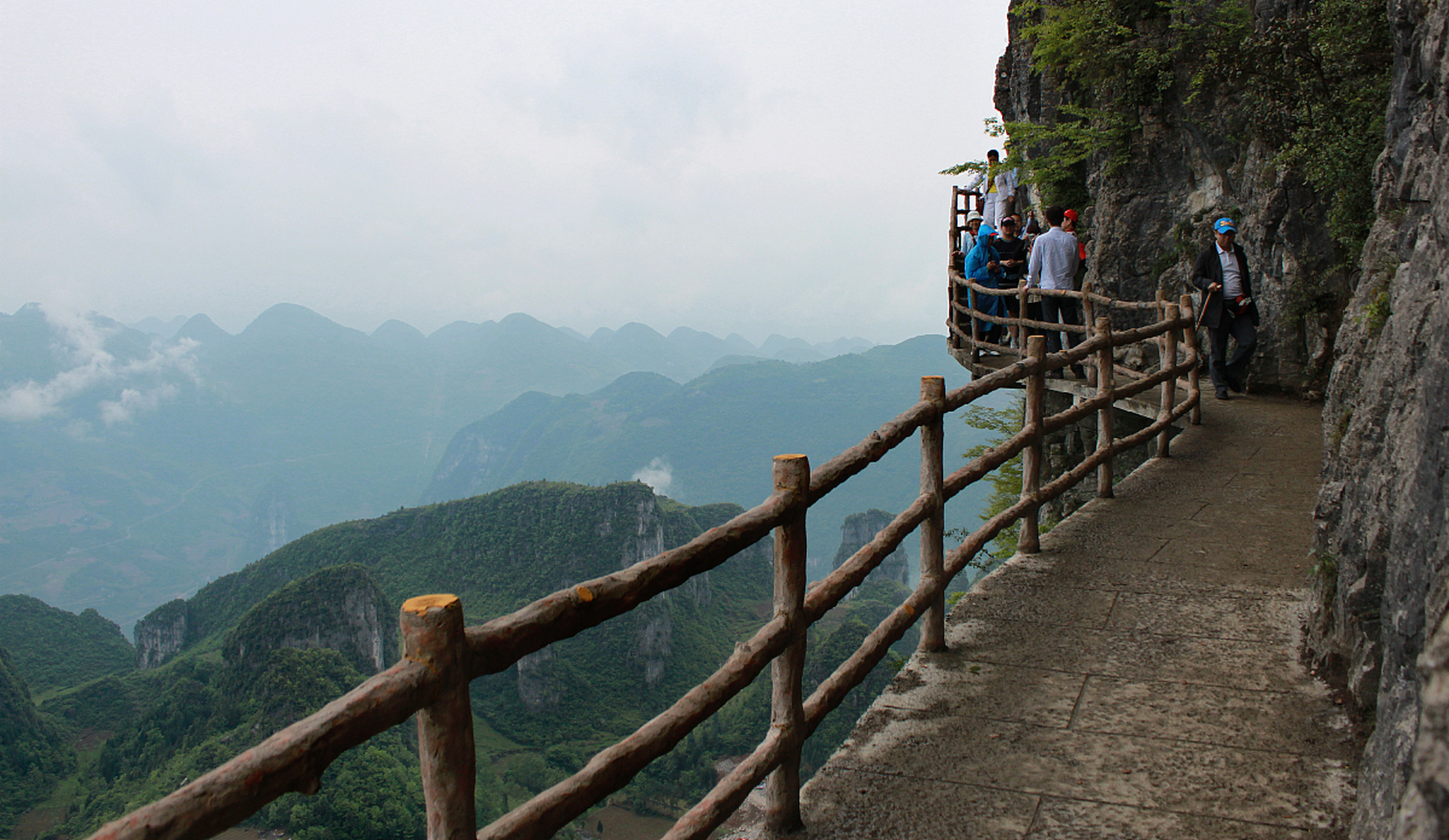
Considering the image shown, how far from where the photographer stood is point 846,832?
2652 millimetres

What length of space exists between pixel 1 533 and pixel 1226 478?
9776 inches

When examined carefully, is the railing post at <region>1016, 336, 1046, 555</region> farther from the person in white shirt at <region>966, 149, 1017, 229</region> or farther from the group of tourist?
the person in white shirt at <region>966, 149, 1017, 229</region>

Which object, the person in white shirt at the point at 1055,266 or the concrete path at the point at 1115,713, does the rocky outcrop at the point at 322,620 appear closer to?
the person in white shirt at the point at 1055,266

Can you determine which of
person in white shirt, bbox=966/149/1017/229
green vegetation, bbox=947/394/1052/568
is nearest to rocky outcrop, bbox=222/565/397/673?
green vegetation, bbox=947/394/1052/568

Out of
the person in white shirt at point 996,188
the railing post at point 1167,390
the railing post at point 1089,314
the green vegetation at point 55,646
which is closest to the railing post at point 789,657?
the railing post at point 1167,390

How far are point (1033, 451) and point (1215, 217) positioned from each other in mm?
9802

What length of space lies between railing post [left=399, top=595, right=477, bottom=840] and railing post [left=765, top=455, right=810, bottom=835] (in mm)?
1193

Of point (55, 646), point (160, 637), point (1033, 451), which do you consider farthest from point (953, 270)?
point (55, 646)

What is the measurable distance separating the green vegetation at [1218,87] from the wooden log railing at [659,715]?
22.2 ft

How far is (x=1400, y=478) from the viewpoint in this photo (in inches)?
92.8

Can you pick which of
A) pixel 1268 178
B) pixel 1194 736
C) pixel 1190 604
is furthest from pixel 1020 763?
pixel 1268 178

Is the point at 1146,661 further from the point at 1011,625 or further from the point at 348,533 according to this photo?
the point at 348,533

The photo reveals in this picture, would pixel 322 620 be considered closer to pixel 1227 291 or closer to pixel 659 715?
pixel 1227 291

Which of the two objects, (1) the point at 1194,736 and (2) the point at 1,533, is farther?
(2) the point at 1,533
